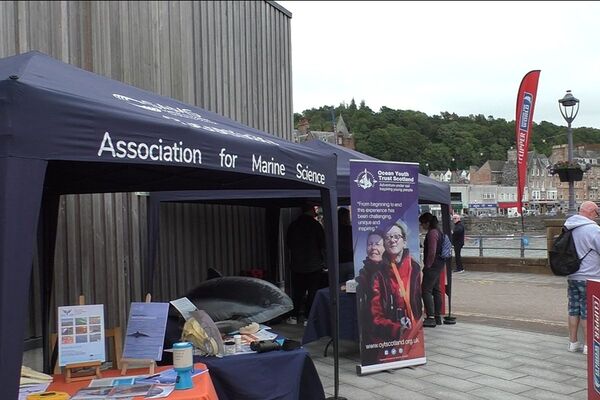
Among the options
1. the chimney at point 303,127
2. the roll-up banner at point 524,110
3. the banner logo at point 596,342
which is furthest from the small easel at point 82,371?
the chimney at point 303,127

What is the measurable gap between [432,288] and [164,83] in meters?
4.94

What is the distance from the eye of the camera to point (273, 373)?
3.79 meters

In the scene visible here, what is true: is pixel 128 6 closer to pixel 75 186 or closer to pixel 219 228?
pixel 75 186

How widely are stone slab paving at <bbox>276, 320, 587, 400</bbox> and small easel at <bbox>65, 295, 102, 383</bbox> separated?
2463 mm

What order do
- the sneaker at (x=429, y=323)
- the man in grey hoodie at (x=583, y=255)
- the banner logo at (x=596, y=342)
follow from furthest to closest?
1. the sneaker at (x=429, y=323)
2. the man in grey hoodie at (x=583, y=255)
3. the banner logo at (x=596, y=342)

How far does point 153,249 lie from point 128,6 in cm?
297

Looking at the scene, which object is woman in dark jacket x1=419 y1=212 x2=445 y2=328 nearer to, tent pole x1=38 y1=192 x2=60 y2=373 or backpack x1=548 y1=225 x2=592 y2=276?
backpack x1=548 y1=225 x2=592 y2=276

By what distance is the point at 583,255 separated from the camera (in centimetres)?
627

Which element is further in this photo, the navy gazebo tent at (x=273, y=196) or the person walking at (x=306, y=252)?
the person walking at (x=306, y=252)

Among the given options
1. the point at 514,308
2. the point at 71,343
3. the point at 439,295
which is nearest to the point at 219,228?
the point at 439,295

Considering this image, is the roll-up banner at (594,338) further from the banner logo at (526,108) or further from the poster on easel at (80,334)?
the banner logo at (526,108)

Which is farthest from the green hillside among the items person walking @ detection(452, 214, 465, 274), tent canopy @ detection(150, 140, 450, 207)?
tent canopy @ detection(150, 140, 450, 207)

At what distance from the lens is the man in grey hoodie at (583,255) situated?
6234mm

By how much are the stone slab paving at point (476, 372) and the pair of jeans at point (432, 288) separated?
72 centimetres
